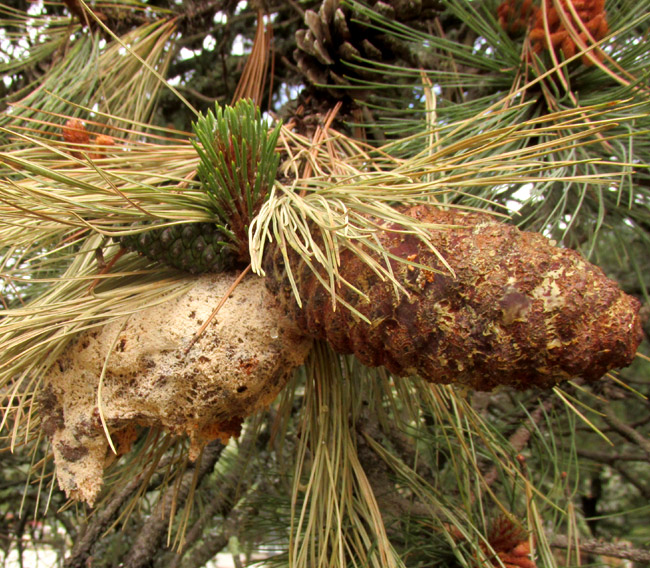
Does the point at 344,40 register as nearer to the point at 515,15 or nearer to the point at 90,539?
the point at 515,15

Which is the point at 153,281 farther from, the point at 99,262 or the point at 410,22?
the point at 410,22

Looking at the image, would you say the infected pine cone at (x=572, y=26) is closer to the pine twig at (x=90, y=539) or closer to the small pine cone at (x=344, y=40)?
the small pine cone at (x=344, y=40)

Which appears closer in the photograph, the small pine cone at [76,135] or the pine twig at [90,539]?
the small pine cone at [76,135]

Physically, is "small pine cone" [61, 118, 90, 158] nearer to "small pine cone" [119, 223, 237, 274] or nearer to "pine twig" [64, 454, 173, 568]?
"small pine cone" [119, 223, 237, 274]

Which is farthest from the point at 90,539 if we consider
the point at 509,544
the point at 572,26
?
the point at 572,26

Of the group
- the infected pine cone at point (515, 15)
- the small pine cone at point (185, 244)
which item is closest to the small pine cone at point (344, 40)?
the infected pine cone at point (515, 15)

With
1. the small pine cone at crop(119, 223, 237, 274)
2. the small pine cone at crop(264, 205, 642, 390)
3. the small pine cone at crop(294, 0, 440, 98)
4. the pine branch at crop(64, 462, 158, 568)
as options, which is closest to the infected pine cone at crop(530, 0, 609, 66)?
the small pine cone at crop(294, 0, 440, 98)

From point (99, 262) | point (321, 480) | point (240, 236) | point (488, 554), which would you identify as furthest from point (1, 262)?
point (488, 554)
